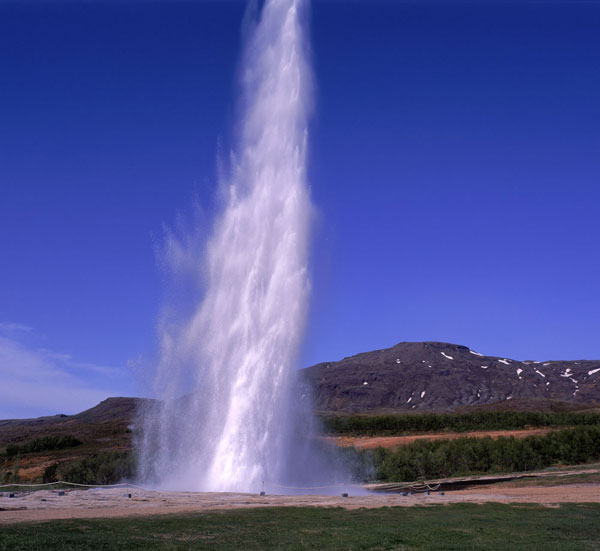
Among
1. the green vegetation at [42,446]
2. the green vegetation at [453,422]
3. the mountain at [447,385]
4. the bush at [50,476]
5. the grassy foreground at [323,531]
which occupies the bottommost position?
the grassy foreground at [323,531]

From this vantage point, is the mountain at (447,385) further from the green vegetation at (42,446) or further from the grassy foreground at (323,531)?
the grassy foreground at (323,531)

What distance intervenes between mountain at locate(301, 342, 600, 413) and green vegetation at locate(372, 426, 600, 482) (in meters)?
105

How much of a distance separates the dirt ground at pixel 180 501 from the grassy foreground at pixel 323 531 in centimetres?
203

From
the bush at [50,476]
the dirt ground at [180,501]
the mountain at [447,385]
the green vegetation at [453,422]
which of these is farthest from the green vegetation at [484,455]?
the mountain at [447,385]

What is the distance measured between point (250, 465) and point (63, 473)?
65.8 ft

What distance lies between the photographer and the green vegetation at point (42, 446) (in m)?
64.6

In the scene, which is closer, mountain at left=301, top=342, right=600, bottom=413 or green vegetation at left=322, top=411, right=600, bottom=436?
green vegetation at left=322, top=411, right=600, bottom=436

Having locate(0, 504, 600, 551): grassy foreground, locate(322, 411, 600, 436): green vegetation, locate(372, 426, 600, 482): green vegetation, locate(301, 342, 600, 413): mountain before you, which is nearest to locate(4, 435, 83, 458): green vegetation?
locate(322, 411, 600, 436): green vegetation

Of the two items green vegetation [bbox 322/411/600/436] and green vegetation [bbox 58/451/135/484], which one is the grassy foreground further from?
green vegetation [bbox 322/411/600/436]

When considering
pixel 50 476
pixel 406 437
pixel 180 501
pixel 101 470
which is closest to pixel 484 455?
pixel 406 437

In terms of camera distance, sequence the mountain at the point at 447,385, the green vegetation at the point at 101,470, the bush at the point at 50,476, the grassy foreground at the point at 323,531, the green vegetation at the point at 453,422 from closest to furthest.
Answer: the grassy foreground at the point at 323,531, the green vegetation at the point at 101,470, the bush at the point at 50,476, the green vegetation at the point at 453,422, the mountain at the point at 447,385

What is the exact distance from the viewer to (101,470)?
4019 cm

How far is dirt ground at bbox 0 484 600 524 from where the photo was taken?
2020 centimetres

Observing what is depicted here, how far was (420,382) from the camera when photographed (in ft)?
589
